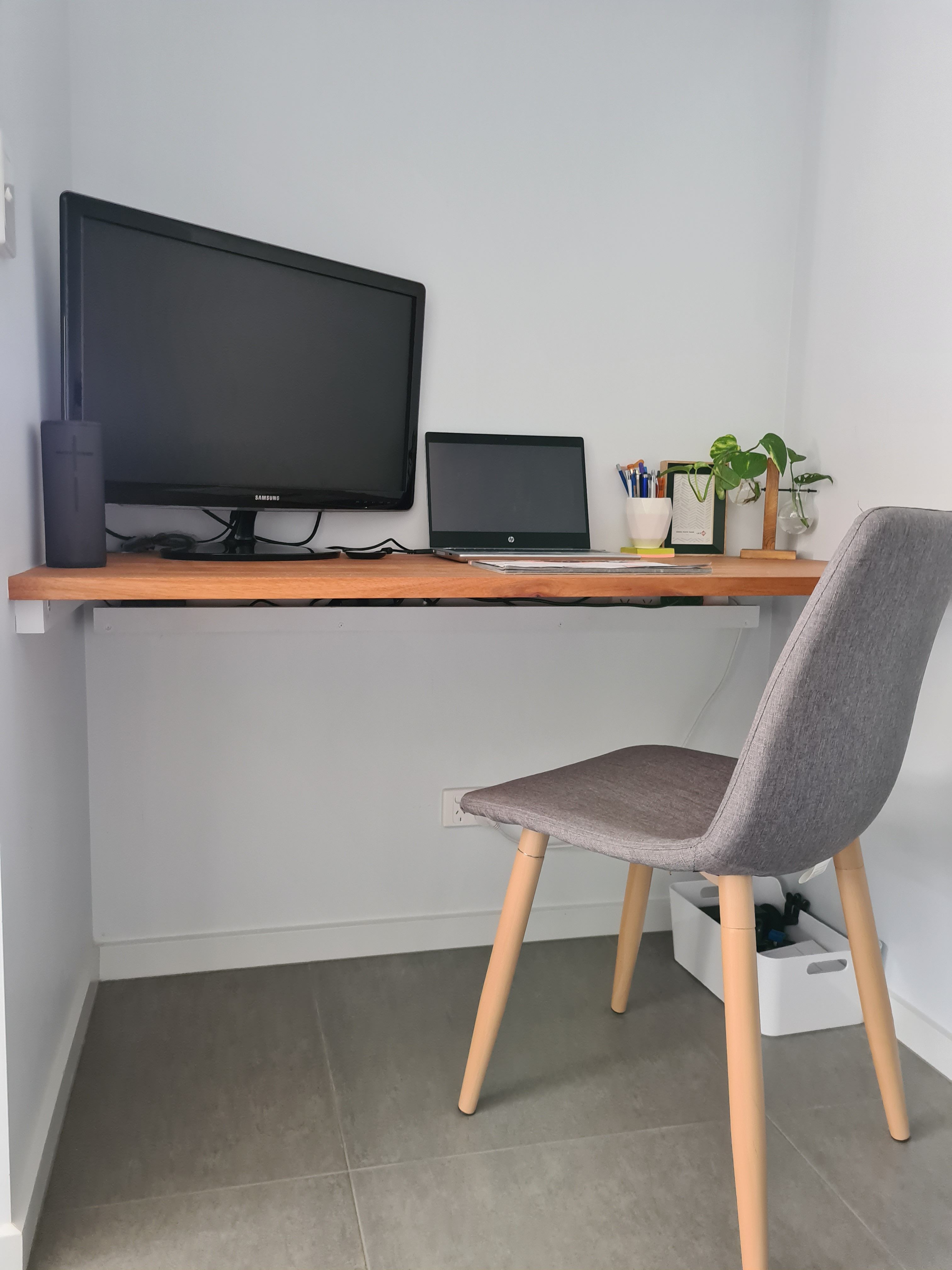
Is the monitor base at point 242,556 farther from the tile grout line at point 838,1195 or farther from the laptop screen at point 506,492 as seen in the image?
the tile grout line at point 838,1195

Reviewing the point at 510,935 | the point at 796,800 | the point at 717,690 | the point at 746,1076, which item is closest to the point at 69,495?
the point at 510,935

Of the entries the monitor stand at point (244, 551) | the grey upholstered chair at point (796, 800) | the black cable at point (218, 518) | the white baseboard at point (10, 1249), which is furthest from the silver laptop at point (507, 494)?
the white baseboard at point (10, 1249)

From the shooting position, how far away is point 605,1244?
112 cm

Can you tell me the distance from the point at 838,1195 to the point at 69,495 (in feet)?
4.27

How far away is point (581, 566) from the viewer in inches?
52.3

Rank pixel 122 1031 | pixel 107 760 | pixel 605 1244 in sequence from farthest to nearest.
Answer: pixel 107 760
pixel 122 1031
pixel 605 1244

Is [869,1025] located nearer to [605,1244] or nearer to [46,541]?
[605,1244]

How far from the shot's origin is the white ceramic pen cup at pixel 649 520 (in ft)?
5.65

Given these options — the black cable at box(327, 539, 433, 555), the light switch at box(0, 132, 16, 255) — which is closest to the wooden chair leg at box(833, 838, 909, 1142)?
the black cable at box(327, 539, 433, 555)

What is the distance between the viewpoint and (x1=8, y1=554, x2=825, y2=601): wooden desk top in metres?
1.08

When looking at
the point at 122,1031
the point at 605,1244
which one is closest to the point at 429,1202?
the point at 605,1244

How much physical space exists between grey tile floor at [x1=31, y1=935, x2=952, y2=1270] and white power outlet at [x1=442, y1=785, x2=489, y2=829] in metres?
0.28

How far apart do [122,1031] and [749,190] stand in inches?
74.3

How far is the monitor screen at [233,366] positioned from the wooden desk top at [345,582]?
15cm
